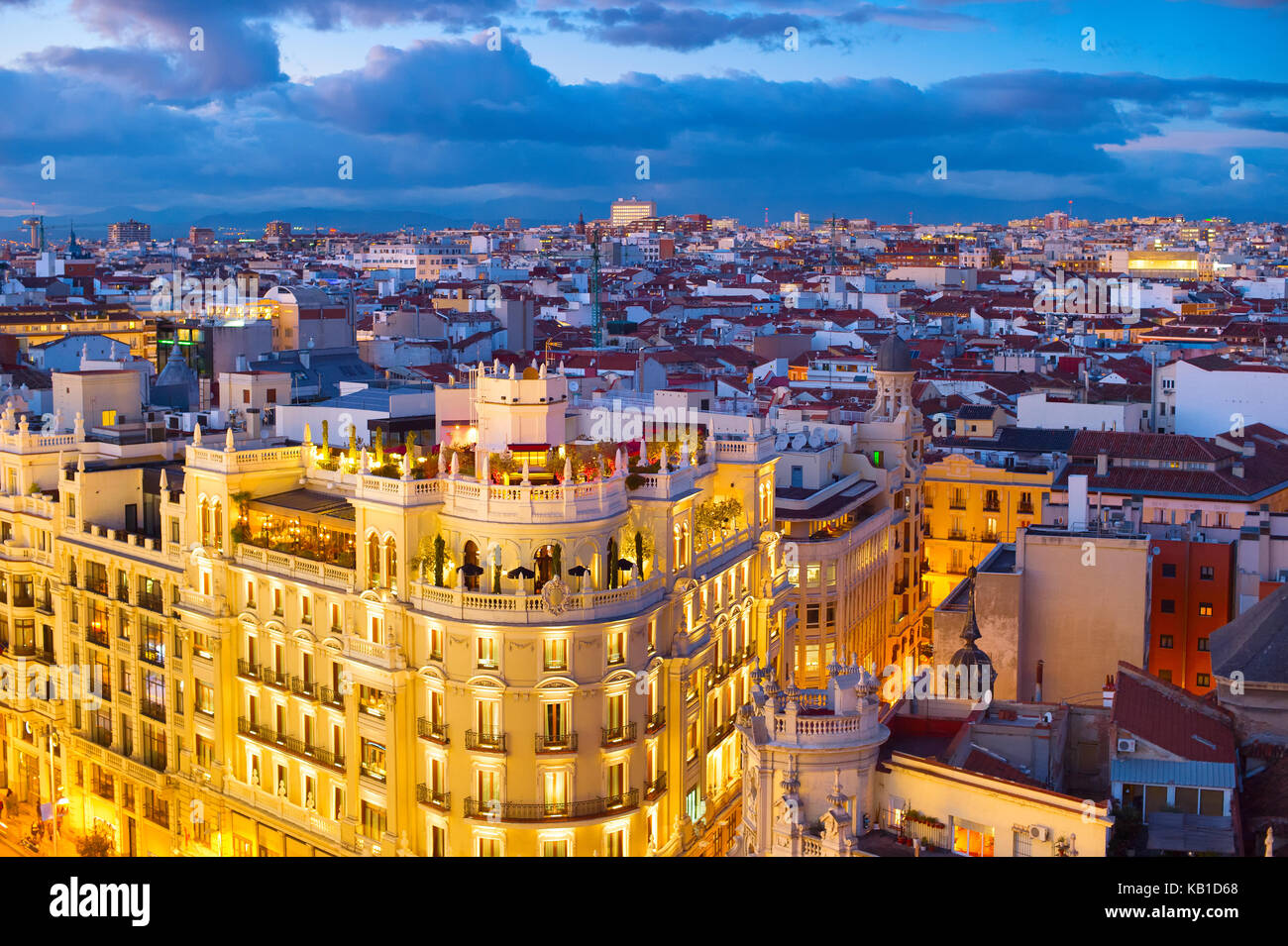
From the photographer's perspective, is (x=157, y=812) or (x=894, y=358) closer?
(x=157, y=812)

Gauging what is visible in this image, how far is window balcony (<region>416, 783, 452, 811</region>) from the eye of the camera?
80.2ft

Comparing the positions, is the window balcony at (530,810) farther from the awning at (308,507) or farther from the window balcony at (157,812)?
the window balcony at (157,812)

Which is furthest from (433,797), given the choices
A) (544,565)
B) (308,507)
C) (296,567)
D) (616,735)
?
(308,507)

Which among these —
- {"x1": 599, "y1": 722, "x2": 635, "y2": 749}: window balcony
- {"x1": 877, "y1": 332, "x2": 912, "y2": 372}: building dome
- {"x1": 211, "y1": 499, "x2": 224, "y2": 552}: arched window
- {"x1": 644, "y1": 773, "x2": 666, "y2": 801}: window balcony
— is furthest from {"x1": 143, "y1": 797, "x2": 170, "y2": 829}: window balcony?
{"x1": 877, "y1": 332, "x2": 912, "y2": 372}: building dome

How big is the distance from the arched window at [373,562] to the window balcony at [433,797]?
3.50m

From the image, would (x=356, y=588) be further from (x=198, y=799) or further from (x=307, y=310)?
(x=307, y=310)

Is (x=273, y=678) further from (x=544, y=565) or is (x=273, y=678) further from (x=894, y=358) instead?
(x=894, y=358)

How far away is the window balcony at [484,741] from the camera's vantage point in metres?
23.9

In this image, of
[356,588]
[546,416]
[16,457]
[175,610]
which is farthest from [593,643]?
[16,457]

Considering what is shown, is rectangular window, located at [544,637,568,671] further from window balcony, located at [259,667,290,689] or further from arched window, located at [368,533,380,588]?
window balcony, located at [259,667,290,689]

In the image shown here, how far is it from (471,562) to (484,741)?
288 centimetres

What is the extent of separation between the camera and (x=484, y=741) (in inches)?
948

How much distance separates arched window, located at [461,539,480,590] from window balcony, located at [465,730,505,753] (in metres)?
2.34
